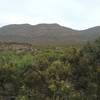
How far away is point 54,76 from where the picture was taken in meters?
31.8

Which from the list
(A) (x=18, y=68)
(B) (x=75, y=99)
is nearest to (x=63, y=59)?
(A) (x=18, y=68)

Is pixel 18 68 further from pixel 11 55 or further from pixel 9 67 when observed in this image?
pixel 11 55

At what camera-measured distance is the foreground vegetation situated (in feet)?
96.0

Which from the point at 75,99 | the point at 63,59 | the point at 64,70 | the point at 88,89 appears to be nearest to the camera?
the point at 75,99

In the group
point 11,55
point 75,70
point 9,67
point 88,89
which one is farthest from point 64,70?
point 11,55

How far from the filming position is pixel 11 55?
3934 centimetres

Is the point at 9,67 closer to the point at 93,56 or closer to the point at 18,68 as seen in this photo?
the point at 18,68

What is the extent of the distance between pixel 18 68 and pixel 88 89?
24.0 ft

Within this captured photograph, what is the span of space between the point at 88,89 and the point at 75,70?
3371 mm

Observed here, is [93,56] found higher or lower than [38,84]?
higher

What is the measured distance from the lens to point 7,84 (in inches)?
1219

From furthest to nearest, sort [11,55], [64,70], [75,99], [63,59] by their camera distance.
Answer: [11,55], [63,59], [64,70], [75,99]

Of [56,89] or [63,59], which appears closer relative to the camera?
[56,89]

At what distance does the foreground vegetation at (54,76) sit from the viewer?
2926cm
